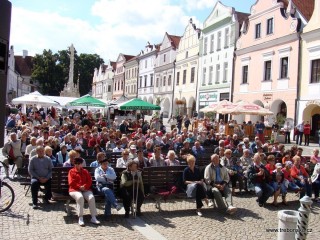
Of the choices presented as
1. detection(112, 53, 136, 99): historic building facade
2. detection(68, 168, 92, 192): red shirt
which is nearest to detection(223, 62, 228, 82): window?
detection(68, 168, 92, 192): red shirt

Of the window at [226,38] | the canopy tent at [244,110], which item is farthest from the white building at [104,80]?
the canopy tent at [244,110]

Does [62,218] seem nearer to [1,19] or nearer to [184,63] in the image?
[1,19]

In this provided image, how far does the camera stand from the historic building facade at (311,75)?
24641mm

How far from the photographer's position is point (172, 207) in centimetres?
911

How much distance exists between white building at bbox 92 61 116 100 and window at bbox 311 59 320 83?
179 feet

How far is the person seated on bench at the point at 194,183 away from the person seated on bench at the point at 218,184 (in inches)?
7.5

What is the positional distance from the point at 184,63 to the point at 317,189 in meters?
34.5

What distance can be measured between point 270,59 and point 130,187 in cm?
2353

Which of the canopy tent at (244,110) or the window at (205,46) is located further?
the window at (205,46)

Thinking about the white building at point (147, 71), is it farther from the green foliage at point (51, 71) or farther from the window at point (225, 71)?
the green foliage at point (51, 71)

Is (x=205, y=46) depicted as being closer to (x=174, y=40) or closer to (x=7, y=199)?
(x=174, y=40)

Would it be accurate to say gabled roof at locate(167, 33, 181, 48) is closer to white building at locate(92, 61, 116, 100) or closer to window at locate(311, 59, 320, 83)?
window at locate(311, 59, 320, 83)

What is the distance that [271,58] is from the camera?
1148 inches

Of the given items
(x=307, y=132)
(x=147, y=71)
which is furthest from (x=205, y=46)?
(x=307, y=132)
